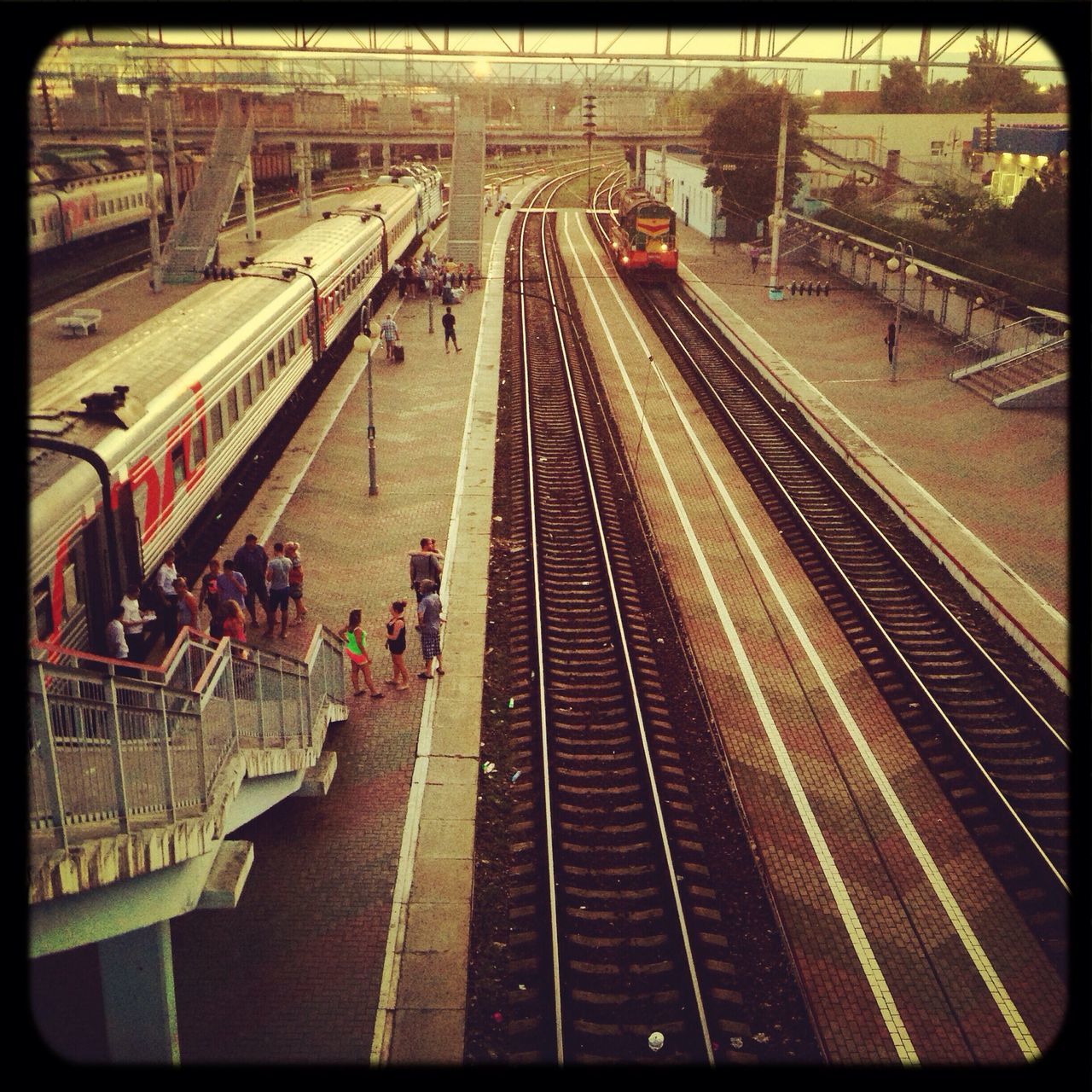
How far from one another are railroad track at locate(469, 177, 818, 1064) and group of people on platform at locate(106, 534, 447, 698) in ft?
4.37

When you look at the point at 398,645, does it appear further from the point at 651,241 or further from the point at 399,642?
the point at 651,241

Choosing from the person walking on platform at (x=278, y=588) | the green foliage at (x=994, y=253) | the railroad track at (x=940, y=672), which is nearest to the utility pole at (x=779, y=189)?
the green foliage at (x=994, y=253)

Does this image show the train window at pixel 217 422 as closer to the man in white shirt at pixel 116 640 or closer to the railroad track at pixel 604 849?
the railroad track at pixel 604 849

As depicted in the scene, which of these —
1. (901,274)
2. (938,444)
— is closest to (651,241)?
(901,274)

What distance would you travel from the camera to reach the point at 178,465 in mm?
16109

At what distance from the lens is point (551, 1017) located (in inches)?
350

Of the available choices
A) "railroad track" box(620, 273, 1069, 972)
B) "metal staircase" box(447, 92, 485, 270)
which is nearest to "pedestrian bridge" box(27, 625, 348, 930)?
"railroad track" box(620, 273, 1069, 972)

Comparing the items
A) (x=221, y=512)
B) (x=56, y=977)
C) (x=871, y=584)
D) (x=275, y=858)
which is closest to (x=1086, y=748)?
(x=871, y=584)

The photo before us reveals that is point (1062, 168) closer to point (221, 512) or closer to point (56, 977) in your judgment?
point (221, 512)

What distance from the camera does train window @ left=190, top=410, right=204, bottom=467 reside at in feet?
55.3

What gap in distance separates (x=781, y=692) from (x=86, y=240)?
44.7 metres

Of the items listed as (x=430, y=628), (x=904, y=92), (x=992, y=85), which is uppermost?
(x=904, y=92)

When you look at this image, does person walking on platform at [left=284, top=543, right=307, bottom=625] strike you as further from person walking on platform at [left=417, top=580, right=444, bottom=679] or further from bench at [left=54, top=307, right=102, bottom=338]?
bench at [left=54, top=307, right=102, bottom=338]

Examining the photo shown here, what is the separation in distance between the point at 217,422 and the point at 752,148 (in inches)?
1493
